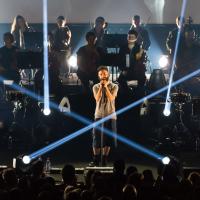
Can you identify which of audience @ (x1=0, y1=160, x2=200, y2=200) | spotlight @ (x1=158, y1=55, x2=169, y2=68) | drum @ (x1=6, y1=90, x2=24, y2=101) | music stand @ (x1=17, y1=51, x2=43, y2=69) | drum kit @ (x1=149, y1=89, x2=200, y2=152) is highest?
spotlight @ (x1=158, y1=55, x2=169, y2=68)

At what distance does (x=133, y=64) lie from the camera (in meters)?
16.4

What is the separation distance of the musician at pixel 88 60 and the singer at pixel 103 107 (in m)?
2.84

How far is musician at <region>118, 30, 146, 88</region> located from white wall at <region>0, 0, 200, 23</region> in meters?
5.33

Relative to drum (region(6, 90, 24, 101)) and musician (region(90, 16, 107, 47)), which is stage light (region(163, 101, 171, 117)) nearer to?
musician (region(90, 16, 107, 47))

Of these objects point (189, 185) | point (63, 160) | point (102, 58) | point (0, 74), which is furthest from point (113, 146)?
point (189, 185)

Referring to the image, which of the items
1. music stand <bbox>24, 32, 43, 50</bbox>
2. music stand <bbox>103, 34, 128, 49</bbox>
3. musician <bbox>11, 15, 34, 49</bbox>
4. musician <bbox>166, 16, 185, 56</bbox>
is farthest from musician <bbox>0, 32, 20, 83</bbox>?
musician <bbox>166, 16, 185, 56</bbox>

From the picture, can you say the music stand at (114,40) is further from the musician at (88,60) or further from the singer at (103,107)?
the singer at (103,107)

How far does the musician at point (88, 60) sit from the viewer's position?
1566 cm

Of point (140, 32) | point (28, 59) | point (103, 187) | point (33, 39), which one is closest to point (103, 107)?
point (28, 59)

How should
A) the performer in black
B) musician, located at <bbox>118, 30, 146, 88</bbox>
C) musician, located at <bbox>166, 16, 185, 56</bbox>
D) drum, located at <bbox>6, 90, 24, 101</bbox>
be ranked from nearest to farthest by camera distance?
drum, located at <bbox>6, 90, 24, 101</bbox>
musician, located at <bbox>118, 30, 146, 88</bbox>
the performer in black
musician, located at <bbox>166, 16, 185, 56</bbox>

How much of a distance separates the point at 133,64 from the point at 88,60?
4.36 ft

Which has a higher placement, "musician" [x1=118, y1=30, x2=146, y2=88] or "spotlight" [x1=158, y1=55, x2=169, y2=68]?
"spotlight" [x1=158, y1=55, x2=169, y2=68]

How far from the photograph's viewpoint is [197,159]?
13.5 m

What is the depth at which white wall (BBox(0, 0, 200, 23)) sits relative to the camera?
21469mm
